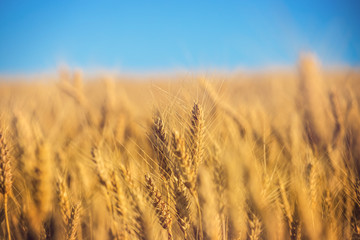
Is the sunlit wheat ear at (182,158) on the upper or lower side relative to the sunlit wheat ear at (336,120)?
lower

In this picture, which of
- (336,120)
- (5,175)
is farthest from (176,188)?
(336,120)

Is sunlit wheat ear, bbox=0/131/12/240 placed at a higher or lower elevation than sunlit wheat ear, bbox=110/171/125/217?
higher

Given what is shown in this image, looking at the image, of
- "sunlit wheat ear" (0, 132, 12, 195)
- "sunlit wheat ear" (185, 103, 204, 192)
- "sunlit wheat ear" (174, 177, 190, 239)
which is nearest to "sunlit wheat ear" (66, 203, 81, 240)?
"sunlit wheat ear" (0, 132, 12, 195)

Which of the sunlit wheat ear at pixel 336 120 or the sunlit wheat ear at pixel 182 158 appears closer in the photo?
the sunlit wheat ear at pixel 182 158

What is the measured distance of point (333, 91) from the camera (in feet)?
7.13

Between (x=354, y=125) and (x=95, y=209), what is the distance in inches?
88.9

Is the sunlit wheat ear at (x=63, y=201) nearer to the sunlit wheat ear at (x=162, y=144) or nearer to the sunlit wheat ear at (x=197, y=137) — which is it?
the sunlit wheat ear at (x=162, y=144)

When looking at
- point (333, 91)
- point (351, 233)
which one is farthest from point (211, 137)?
point (333, 91)

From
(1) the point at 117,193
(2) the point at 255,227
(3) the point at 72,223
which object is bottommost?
(2) the point at 255,227

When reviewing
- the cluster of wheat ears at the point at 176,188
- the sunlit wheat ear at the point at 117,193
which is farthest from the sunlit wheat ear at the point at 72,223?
the sunlit wheat ear at the point at 117,193

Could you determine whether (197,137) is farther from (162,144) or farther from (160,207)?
(160,207)

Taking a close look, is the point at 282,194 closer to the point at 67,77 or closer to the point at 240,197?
the point at 240,197

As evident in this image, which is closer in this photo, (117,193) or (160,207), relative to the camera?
(160,207)

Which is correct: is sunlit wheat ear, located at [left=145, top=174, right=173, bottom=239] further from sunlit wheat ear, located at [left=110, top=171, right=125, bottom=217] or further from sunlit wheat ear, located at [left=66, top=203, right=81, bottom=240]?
sunlit wheat ear, located at [left=66, top=203, right=81, bottom=240]
